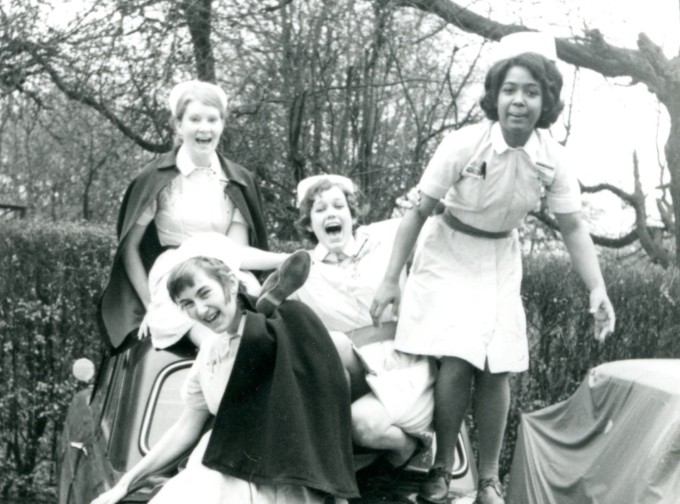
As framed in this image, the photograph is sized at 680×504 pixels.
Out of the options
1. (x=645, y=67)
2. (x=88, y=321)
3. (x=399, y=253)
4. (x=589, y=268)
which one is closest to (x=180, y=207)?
(x=399, y=253)

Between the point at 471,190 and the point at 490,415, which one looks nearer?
the point at 471,190

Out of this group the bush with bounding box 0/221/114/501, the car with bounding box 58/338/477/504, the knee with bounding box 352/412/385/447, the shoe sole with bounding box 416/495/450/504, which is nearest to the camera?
the knee with bounding box 352/412/385/447

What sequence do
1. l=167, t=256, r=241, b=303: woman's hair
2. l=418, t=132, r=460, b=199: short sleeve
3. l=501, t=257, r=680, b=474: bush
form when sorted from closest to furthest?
l=167, t=256, r=241, b=303: woman's hair → l=418, t=132, r=460, b=199: short sleeve → l=501, t=257, r=680, b=474: bush

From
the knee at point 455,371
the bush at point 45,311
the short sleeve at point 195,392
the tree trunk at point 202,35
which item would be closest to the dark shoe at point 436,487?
the knee at point 455,371

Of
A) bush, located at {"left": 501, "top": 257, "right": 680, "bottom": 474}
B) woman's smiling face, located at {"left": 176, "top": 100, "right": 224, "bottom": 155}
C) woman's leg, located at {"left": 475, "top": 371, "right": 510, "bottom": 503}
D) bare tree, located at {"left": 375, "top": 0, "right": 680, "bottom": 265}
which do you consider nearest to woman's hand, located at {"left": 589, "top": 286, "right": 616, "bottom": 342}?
woman's leg, located at {"left": 475, "top": 371, "right": 510, "bottom": 503}

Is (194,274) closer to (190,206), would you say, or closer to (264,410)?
(264,410)

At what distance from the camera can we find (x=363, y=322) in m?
5.02

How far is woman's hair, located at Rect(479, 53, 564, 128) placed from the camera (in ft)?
15.1

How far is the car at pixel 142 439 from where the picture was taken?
449 centimetres

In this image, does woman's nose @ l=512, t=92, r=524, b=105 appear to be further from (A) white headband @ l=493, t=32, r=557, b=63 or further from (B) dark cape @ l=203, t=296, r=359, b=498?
(B) dark cape @ l=203, t=296, r=359, b=498

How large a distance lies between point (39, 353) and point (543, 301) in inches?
136

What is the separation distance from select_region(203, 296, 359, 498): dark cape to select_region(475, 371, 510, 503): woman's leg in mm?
1008

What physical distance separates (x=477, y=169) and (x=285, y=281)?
1.06 metres

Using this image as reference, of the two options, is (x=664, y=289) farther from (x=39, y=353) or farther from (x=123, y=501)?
(x=123, y=501)
